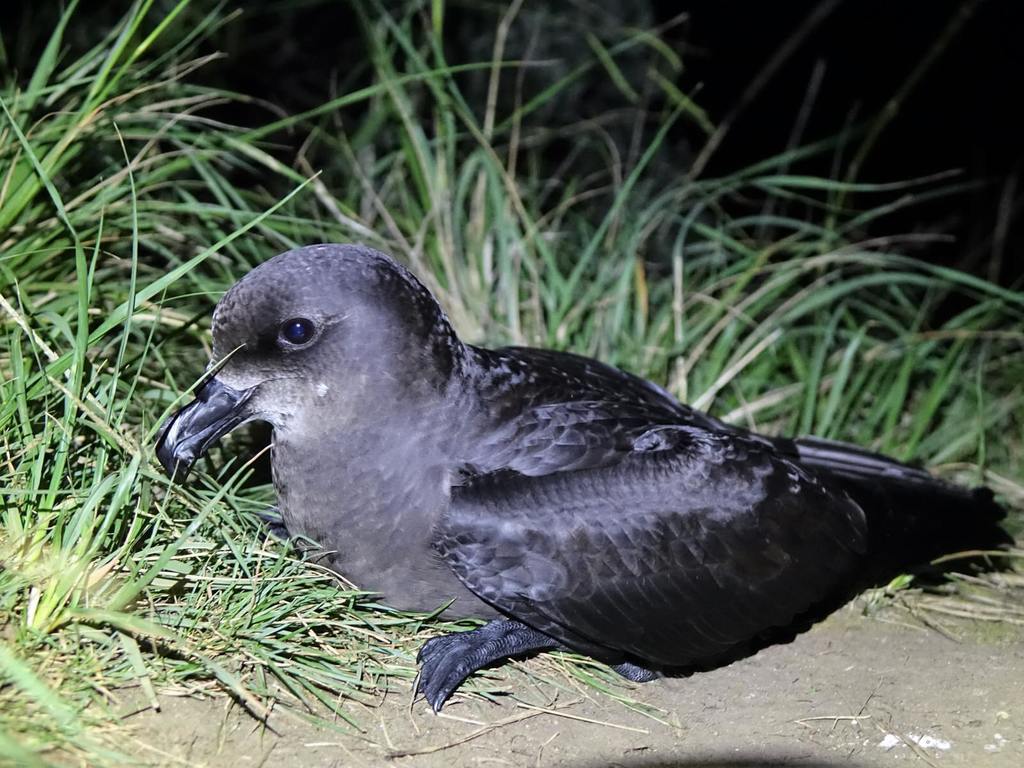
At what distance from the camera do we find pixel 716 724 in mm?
3443

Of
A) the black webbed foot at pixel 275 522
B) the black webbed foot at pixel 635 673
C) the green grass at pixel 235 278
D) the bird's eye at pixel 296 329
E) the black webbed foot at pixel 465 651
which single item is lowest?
the black webbed foot at pixel 635 673

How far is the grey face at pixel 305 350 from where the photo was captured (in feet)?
11.3

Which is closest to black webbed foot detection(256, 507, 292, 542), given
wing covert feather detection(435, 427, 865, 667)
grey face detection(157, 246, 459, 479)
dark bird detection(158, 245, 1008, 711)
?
dark bird detection(158, 245, 1008, 711)

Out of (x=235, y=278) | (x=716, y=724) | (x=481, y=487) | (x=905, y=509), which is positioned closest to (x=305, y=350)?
(x=481, y=487)

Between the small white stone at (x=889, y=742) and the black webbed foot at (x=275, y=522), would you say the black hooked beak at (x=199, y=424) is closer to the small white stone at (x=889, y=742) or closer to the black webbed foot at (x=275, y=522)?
the black webbed foot at (x=275, y=522)

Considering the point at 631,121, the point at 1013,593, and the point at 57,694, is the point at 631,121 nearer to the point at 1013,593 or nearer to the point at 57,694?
the point at 1013,593

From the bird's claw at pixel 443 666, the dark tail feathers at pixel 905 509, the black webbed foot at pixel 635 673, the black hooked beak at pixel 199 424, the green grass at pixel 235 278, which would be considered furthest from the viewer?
the dark tail feathers at pixel 905 509

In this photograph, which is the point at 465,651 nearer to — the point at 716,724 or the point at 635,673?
the point at 635,673

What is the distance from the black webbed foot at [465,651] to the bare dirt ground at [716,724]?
2.8 inches

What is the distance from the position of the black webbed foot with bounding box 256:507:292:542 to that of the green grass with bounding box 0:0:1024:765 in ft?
0.24

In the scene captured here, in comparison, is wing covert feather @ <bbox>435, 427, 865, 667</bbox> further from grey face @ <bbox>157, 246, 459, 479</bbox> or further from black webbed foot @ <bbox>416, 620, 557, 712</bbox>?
grey face @ <bbox>157, 246, 459, 479</bbox>

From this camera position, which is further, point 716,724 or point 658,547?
point 658,547

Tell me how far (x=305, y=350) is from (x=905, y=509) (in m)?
2.16

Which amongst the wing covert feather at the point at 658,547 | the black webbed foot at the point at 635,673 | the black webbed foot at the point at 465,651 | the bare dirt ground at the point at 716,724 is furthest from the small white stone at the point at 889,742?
the black webbed foot at the point at 465,651
